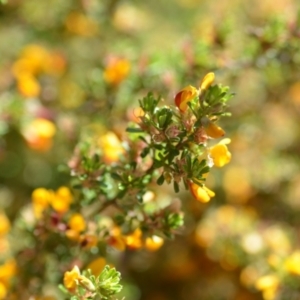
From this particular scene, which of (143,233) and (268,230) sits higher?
(268,230)

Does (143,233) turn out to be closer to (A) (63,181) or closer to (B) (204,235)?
(B) (204,235)

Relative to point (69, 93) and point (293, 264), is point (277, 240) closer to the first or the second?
point (293, 264)

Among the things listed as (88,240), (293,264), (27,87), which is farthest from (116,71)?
(293,264)

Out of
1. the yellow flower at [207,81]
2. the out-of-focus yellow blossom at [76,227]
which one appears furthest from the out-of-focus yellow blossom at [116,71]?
the yellow flower at [207,81]

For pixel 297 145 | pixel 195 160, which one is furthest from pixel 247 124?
pixel 195 160

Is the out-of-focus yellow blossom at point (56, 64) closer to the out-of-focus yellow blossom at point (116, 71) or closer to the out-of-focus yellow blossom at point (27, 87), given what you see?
the out-of-focus yellow blossom at point (27, 87)

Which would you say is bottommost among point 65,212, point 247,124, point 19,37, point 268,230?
point 65,212
